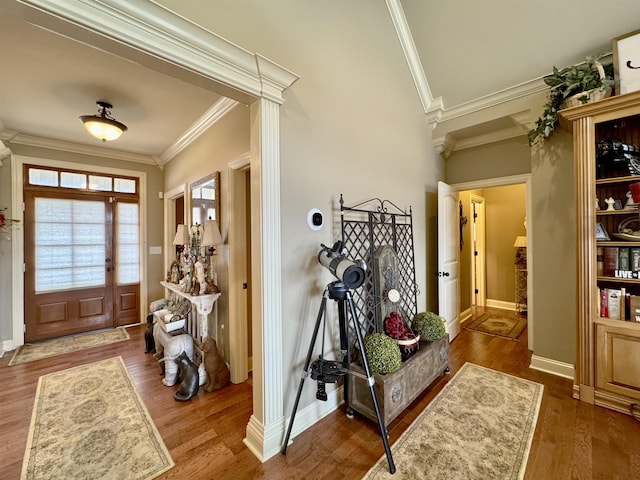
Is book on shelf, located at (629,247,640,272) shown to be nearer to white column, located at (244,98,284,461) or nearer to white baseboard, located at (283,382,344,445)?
white baseboard, located at (283,382,344,445)

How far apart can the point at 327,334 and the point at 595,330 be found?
2.18m

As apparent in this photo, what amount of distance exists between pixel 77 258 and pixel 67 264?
0.14 meters

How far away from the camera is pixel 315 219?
2053 millimetres

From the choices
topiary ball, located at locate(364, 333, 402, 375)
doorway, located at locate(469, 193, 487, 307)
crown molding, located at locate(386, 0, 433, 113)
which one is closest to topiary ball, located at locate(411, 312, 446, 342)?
topiary ball, located at locate(364, 333, 402, 375)

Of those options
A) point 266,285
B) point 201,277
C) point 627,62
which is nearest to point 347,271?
point 266,285

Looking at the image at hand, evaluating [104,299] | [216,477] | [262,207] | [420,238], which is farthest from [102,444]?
[420,238]

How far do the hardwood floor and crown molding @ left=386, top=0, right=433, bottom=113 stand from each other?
3.25m

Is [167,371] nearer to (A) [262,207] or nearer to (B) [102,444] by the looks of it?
(B) [102,444]

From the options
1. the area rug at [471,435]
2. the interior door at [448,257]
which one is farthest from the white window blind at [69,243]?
the interior door at [448,257]

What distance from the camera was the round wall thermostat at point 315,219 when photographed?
2018mm

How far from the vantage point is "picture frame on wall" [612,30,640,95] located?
6.62 feet

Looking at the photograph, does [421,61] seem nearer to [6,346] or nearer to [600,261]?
[600,261]

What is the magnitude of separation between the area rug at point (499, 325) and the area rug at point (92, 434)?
4065 millimetres

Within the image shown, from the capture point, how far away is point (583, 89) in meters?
2.25
